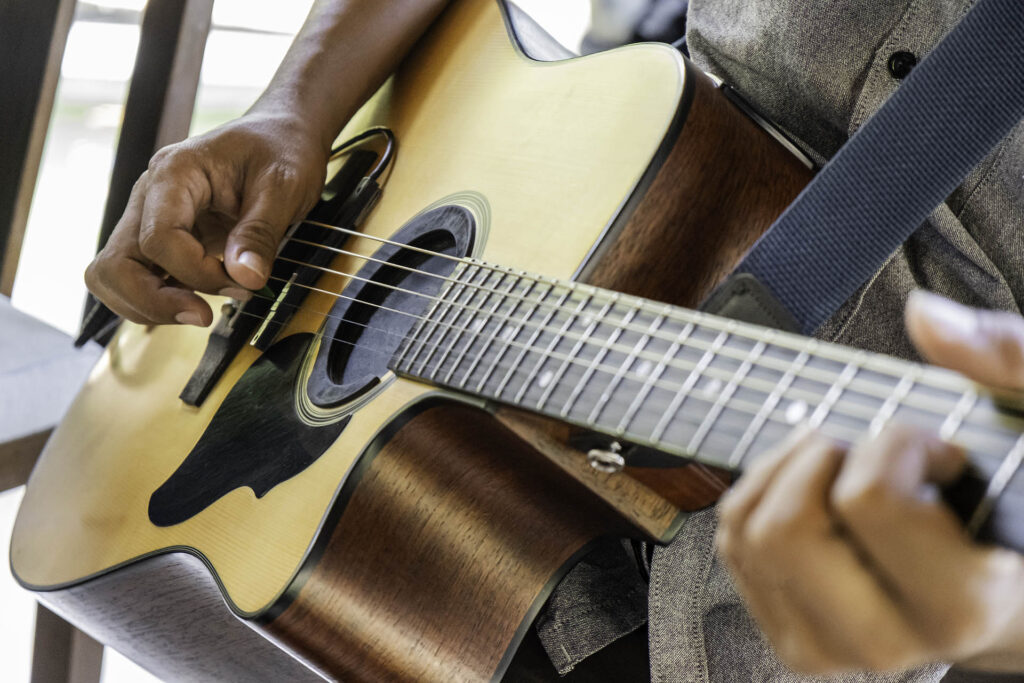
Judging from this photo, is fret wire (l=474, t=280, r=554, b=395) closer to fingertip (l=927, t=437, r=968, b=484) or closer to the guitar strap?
the guitar strap

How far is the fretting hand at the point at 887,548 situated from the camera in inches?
13.2

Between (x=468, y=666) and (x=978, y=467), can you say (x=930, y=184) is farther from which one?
(x=468, y=666)

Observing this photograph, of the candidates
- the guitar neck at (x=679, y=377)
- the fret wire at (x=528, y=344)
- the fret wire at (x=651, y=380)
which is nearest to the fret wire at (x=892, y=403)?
the guitar neck at (x=679, y=377)

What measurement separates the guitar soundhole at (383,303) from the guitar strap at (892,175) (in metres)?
0.26

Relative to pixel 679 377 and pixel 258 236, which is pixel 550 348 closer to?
pixel 679 377

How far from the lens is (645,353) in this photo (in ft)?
1.57

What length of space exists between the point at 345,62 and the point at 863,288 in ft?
2.03

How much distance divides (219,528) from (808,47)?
0.67 meters

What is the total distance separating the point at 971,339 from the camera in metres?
0.36

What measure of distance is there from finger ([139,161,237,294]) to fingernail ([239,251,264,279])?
59 millimetres

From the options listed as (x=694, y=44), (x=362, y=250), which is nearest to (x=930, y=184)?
(x=694, y=44)

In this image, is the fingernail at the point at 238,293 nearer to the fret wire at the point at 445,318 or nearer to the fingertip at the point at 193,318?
the fingertip at the point at 193,318

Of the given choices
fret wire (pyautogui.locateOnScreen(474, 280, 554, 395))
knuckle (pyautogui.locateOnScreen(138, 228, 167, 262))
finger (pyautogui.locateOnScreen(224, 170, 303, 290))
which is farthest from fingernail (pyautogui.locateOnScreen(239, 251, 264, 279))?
fret wire (pyautogui.locateOnScreen(474, 280, 554, 395))

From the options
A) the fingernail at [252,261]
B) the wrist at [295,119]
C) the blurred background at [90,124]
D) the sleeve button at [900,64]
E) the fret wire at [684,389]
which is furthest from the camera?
the blurred background at [90,124]
